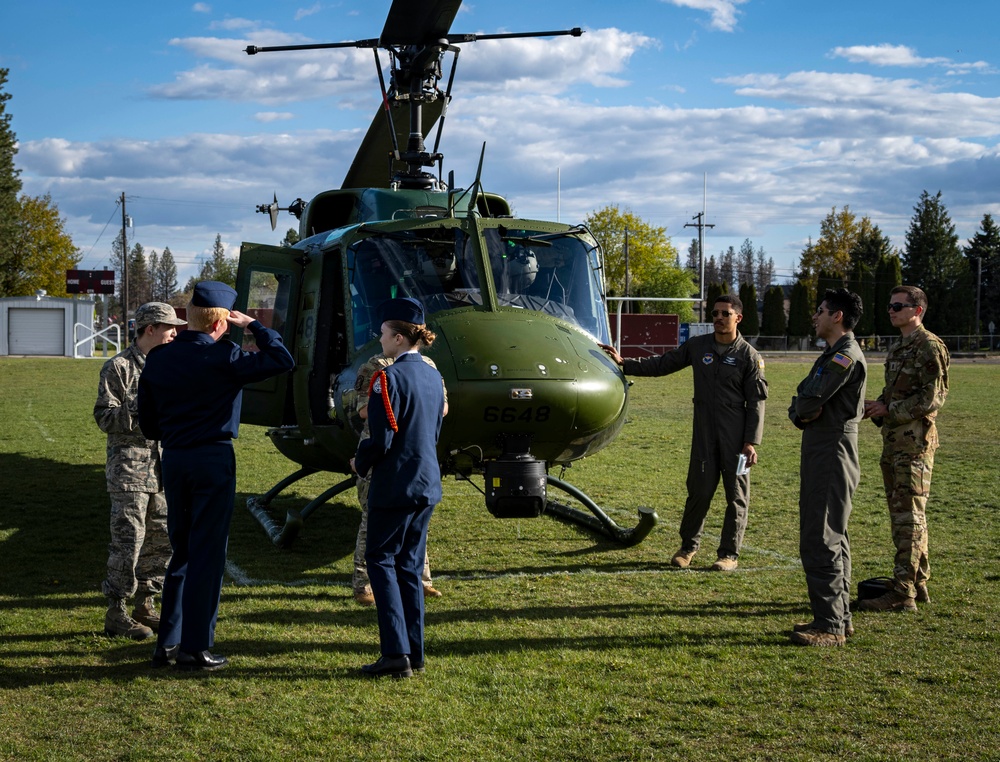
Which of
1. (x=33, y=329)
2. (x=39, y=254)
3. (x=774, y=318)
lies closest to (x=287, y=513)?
(x=33, y=329)

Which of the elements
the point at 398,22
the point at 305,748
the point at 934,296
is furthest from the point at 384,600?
the point at 934,296

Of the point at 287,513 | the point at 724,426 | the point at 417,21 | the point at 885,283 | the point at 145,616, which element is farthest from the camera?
the point at 885,283

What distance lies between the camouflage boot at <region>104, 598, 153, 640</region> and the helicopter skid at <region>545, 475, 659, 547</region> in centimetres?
332

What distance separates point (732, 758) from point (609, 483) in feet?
26.4

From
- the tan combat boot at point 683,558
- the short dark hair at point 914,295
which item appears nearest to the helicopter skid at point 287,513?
the tan combat boot at point 683,558

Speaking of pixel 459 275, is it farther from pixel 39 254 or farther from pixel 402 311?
pixel 39 254

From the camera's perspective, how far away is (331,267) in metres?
8.37

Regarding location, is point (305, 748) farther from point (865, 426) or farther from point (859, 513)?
point (865, 426)

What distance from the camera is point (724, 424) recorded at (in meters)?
7.88

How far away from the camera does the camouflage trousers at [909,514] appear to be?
6.66m

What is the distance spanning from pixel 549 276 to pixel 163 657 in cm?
406

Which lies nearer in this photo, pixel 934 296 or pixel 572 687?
pixel 572 687

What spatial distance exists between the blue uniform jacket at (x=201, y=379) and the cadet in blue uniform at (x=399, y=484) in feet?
2.07

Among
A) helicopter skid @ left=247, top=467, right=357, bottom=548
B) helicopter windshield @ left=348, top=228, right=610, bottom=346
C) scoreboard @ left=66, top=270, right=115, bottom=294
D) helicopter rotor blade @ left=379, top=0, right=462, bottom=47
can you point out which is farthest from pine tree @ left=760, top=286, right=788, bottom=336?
helicopter windshield @ left=348, top=228, right=610, bottom=346
